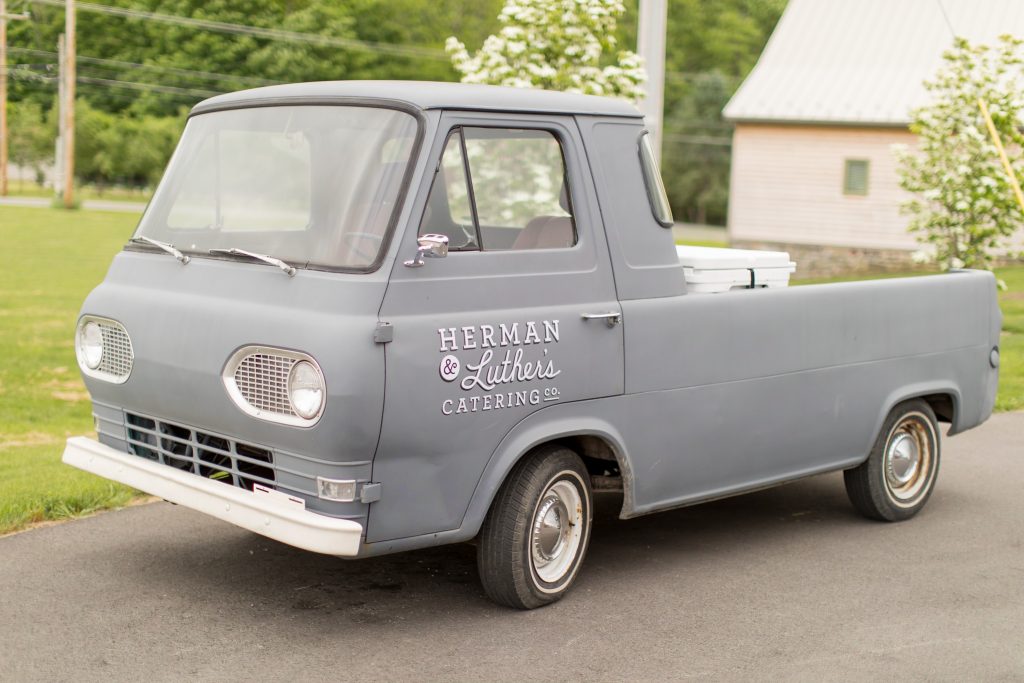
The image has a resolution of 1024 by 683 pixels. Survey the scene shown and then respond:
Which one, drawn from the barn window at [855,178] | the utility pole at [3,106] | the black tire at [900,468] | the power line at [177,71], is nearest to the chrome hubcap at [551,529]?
the black tire at [900,468]

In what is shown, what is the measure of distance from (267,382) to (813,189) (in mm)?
28828

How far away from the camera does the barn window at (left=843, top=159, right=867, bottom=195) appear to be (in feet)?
103

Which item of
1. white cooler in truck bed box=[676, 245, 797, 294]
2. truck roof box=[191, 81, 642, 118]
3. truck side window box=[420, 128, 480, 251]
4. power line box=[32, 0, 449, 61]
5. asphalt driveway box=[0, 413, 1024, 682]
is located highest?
power line box=[32, 0, 449, 61]

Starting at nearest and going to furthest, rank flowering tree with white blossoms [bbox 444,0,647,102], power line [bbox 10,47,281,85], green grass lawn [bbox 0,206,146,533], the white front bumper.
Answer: the white front bumper → green grass lawn [bbox 0,206,146,533] → flowering tree with white blossoms [bbox 444,0,647,102] → power line [bbox 10,47,281,85]

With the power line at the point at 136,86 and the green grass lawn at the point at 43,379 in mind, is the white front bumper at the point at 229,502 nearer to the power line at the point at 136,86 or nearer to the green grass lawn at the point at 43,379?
the green grass lawn at the point at 43,379

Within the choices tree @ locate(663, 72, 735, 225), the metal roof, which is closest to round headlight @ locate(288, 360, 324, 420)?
the metal roof

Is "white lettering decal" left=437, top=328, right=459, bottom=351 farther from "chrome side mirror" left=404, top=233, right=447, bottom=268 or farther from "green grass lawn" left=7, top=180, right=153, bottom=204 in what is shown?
"green grass lawn" left=7, top=180, right=153, bottom=204

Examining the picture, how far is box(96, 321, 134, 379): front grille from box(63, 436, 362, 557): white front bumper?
1.13ft

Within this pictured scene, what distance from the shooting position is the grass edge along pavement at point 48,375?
6.95 metres

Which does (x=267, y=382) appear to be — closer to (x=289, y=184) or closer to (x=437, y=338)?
(x=437, y=338)

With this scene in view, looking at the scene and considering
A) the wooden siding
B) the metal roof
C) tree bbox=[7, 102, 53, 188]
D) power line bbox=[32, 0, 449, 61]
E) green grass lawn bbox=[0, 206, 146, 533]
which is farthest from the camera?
power line bbox=[32, 0, 449, 61]

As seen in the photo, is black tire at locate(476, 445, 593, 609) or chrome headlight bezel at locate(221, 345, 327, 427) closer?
chrome headlight bezel at locate(221, 345, 327, 427)

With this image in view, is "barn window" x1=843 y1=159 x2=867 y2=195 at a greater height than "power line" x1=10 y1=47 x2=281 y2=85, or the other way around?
"power line" x1=10 y1=47 x2=281 y2=85

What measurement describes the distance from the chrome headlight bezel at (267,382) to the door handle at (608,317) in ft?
4.40
